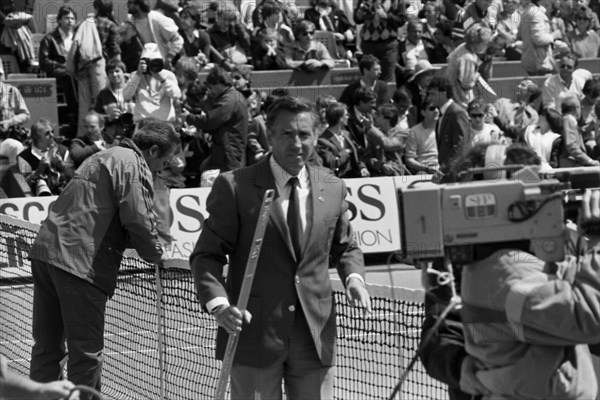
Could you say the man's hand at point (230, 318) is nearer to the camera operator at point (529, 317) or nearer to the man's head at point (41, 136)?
the camera operator at point (529, 317)

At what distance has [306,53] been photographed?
18500mm

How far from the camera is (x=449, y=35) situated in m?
19.7

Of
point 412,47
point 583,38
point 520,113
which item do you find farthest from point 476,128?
point 583,38

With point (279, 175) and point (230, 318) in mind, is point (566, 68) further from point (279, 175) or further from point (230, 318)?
point (230, 318)

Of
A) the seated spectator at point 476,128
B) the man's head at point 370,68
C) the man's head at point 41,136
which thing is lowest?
the seated spectator at point 476,128

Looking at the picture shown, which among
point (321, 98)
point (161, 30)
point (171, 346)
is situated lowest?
point (171, 346)

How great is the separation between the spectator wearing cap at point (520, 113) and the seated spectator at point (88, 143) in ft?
17.5

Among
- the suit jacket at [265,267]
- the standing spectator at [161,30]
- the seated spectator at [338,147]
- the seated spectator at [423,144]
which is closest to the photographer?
the suit jacket at [265,267]

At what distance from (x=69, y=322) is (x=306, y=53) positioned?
1186 centimetres

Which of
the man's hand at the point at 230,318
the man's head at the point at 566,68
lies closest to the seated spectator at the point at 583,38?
the man's head at the point at 566,68

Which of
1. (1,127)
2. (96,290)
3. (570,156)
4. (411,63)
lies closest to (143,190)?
(96,290)

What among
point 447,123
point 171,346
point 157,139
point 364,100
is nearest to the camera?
point 157,139

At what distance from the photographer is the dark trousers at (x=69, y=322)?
7.08m

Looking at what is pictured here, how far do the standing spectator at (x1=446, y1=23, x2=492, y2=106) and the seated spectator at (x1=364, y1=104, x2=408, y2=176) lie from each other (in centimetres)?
134
